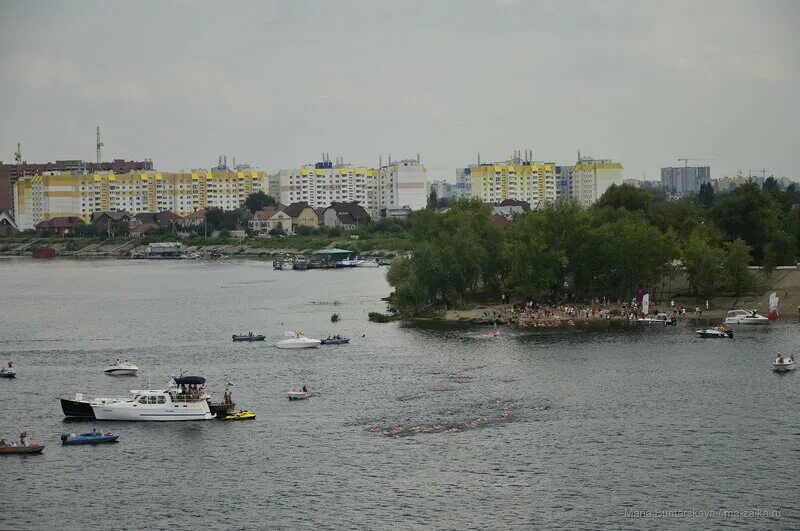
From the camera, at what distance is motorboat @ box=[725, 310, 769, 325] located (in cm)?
6341

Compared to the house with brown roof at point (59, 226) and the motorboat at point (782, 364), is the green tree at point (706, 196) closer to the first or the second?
the motorboat at point (782, 364)

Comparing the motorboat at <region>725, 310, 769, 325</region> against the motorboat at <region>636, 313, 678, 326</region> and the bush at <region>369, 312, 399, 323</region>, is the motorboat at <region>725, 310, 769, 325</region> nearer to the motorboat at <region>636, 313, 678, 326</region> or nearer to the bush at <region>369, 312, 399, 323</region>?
the motorboat at <region>636, 313, 678, 326</region>

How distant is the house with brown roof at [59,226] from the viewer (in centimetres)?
19575

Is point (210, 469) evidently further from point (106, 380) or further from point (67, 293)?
point (67, 293)

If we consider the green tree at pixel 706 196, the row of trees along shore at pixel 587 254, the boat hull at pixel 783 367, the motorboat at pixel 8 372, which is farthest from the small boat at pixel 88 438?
the green tree at pixel 706 196

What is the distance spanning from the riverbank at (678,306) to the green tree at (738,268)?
650 mm

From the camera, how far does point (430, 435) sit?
1545 inches

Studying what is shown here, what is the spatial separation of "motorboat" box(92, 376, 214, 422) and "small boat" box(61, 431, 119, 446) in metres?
2.92

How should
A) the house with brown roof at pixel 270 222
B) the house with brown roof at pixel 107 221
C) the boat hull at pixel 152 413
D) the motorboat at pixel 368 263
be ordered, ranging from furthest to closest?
the house with brown roof at pixel 107 221
the house with brown roof at pixel 270 222
the motorboat at pixel 368 263
the boat hull at pixel 152 413

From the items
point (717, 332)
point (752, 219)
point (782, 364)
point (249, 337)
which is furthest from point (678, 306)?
point (249, 337)

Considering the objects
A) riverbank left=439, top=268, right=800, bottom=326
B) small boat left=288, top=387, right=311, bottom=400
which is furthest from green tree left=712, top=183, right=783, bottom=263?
small boat left=288, top=387, right=311, bottom=400

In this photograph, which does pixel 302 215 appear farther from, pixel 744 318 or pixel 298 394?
pixel 298 394

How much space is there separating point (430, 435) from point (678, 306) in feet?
111

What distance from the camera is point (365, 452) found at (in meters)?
37.4
